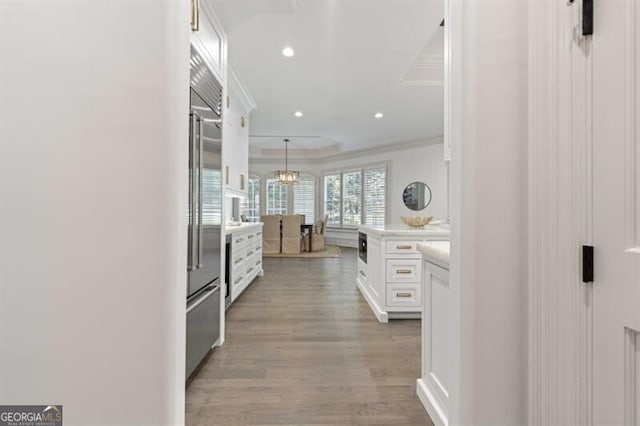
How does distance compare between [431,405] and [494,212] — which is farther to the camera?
[431,405]

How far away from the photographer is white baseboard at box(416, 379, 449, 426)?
4.74 feet

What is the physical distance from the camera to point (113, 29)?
3.41 ft

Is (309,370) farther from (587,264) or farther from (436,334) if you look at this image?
(587,264)

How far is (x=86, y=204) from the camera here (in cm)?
104

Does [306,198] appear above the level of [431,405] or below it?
above

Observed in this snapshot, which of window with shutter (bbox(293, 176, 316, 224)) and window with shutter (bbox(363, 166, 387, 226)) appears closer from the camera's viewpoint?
window with shutter (bbox(363, 166, 387, 226))

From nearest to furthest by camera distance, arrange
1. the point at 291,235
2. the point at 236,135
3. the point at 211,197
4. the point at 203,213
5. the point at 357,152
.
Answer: the point at 203,213 < the point at 211,197 < the point at 236,135 < the point at 291,235 < the point at 357,152

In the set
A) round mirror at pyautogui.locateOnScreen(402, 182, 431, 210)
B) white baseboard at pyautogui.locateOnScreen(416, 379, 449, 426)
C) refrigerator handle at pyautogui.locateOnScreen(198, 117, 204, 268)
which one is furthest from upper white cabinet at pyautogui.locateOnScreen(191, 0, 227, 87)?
round mirror at pyautogui.locateOnScreen(402, 182, 431, 210)

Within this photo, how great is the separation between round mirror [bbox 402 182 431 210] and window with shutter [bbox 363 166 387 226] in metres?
0.63

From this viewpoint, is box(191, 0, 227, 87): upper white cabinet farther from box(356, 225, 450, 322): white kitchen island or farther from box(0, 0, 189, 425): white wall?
box(356, 225, 450, 322): white kitchen island

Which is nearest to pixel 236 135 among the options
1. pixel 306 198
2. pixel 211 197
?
pixel 211 197

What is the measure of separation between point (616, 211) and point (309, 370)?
188cm

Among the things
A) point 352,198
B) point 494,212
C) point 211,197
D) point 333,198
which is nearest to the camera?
point 494,212

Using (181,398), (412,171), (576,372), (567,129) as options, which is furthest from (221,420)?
(412,171)
